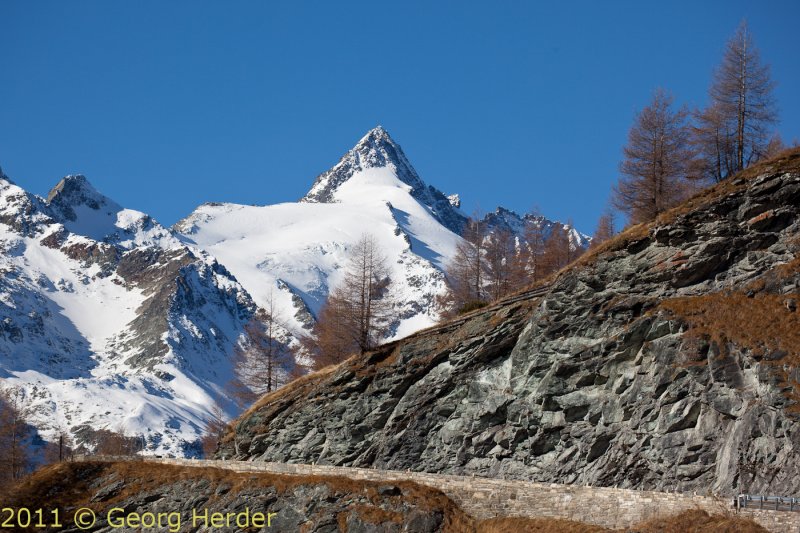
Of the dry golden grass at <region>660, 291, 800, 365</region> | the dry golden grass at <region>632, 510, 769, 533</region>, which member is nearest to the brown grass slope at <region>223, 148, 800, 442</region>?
the dry golden grass at <region>660, 291, 800, 365</region>

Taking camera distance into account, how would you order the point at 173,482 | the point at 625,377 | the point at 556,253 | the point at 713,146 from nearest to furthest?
the point at 625,377 → the point at 173,482 → the point at 713,146 → the point at 556,253

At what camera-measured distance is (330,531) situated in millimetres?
37000

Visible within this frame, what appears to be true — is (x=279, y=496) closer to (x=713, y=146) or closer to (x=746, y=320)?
(x=746, y=320)

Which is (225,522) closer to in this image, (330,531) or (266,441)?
(330,531)

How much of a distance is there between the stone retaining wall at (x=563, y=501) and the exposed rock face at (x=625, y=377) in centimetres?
177

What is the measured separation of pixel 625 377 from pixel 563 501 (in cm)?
594

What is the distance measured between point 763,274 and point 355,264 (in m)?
28.2

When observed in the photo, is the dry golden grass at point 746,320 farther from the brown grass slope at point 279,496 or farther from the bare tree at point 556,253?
→ the bare tree at point 556,253

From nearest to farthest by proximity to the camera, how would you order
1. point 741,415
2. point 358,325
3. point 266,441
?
point 741,415
point 266,441
point 358,325

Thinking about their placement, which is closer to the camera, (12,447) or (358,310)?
(358,310)

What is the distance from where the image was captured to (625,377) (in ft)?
123

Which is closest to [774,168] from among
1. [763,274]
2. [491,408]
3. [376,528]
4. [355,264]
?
[763,274]

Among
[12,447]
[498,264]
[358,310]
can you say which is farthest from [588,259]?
[12,447]

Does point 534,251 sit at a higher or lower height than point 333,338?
higher
